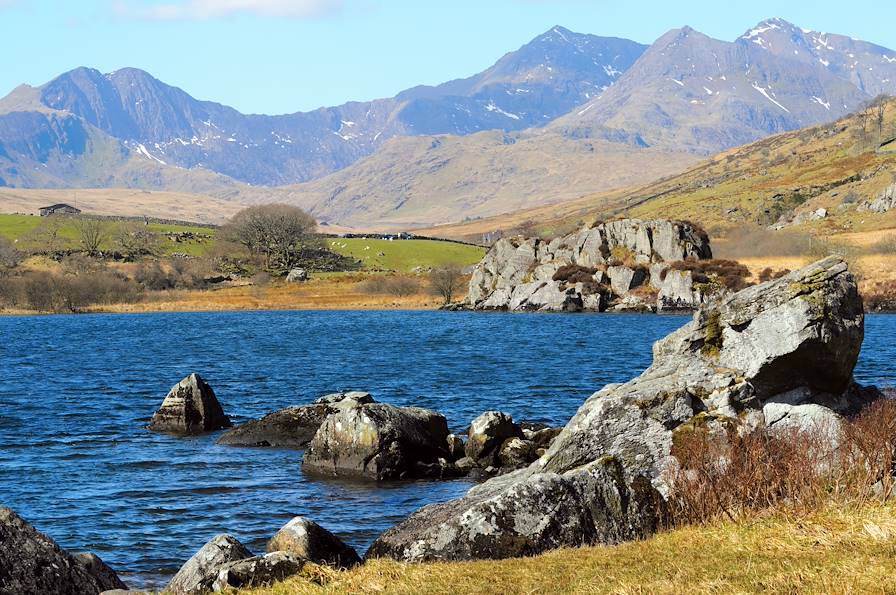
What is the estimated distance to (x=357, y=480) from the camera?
31.7 m

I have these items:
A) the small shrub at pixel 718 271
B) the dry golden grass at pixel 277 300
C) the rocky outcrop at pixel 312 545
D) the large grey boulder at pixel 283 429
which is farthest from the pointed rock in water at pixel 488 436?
the dry golden grass at pixel 277 300

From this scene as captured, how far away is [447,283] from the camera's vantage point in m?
177

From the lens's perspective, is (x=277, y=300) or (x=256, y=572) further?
(x=277, y=300)

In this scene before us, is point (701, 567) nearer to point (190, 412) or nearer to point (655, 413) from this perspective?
point (655, 413)

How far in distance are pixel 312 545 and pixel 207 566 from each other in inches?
97.6

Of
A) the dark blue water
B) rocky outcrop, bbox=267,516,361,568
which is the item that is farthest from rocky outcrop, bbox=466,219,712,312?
rocky outcrop, bbox=267,516,361,568

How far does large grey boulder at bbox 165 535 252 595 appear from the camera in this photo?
16953mm

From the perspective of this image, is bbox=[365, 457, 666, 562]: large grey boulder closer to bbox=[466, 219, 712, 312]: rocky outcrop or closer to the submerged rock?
the submerged rock

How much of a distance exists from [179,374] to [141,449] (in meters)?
32.6

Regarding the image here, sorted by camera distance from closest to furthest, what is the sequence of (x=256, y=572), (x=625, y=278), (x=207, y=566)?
(x=256, y=572), (x=207, y=566), (x=625, y=278)

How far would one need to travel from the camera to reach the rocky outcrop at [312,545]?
63.0 feet

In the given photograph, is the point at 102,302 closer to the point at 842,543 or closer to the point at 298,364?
the point at 298,364

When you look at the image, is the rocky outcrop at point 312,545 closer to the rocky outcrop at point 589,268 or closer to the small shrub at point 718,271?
the small shrub at point 718,271

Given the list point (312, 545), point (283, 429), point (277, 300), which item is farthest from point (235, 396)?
point (277, 300)
